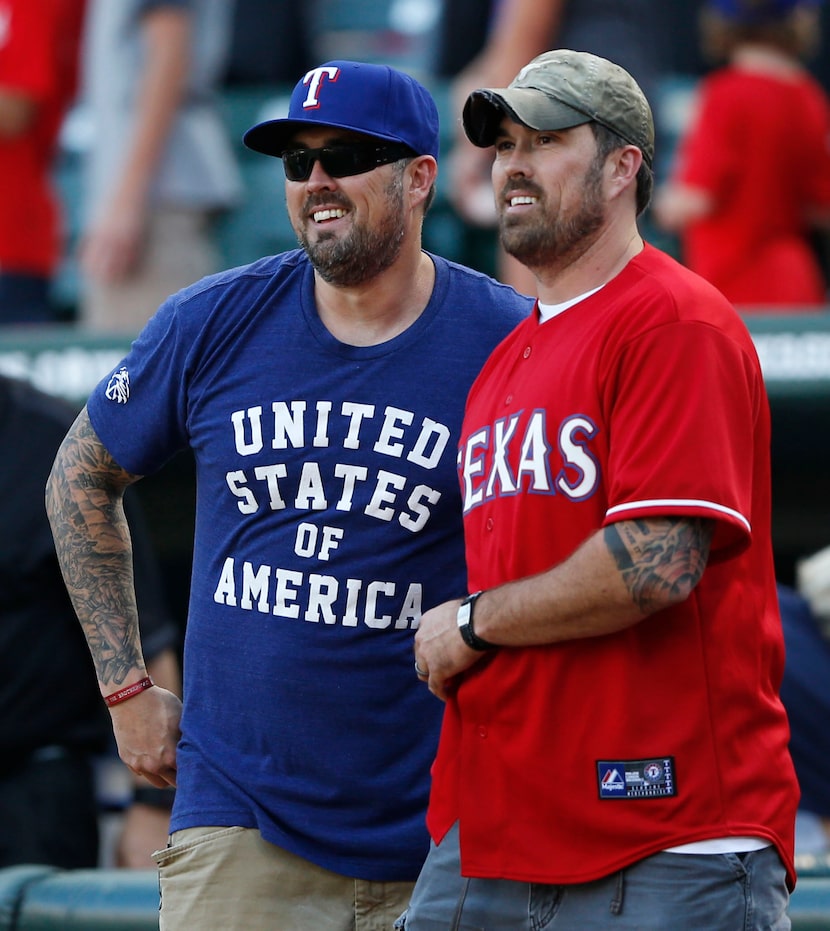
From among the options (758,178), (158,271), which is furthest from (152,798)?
(758,178)

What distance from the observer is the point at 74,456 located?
282 centimetres

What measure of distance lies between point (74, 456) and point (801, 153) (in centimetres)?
290

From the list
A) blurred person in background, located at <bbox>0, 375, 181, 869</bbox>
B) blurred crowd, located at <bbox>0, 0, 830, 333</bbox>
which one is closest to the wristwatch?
blurred person in background, located at <bbox>0, 375, 181, 869</bbox>

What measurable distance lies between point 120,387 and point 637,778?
44.8 inches

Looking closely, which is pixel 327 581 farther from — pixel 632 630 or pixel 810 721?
pixel 810 721

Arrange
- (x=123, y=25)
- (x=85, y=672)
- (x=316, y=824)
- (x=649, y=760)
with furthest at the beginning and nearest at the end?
(x=123, y=25), (x=85, y=672), (x=316, y=824), (x=649, y=760)

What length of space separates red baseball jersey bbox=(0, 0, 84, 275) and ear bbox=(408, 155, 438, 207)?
2653 mm

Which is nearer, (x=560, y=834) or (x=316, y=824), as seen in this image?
(x=560, y=834)

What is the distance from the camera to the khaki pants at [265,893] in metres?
2.59

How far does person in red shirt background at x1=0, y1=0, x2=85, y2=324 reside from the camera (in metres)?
5.02

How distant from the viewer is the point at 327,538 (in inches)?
102

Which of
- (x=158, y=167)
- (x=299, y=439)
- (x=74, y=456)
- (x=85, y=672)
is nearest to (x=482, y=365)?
(x=299, y=439)

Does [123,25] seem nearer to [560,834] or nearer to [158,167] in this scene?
[158,167]

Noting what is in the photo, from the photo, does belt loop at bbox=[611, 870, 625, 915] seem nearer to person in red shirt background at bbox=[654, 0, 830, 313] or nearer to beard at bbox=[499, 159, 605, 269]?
beard at bbox=[499, 159, 605, 269]
